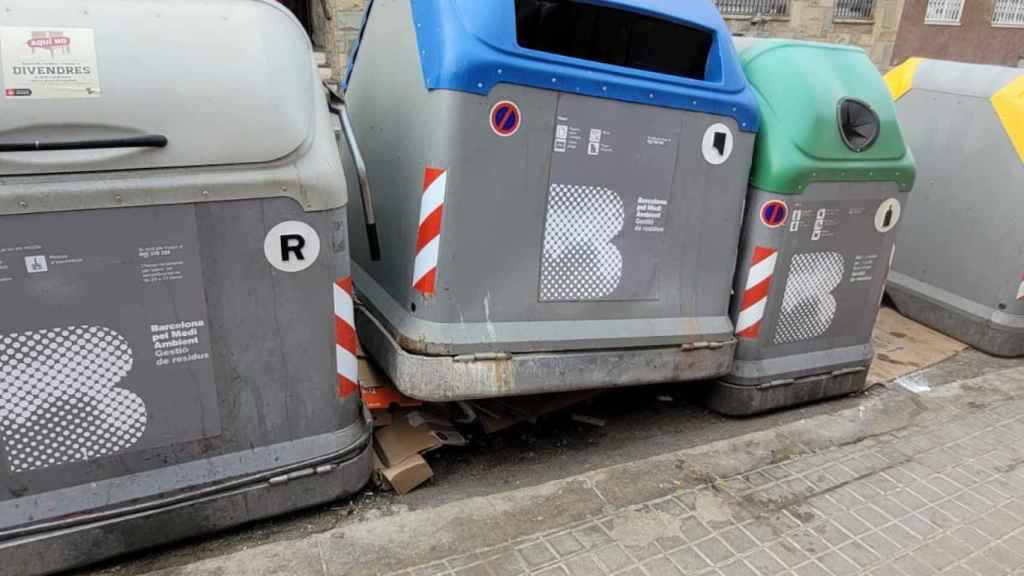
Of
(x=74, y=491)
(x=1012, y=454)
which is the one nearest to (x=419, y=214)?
(x=74, y=491)

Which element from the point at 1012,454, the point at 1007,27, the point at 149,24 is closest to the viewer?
the point at 149,24

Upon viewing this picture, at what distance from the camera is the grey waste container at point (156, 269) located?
1913mm

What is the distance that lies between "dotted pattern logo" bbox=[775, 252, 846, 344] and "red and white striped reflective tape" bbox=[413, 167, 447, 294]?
1.86 meters

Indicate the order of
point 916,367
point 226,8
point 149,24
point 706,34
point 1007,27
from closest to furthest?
1. point 149,24
2. point 226,8
3. point 706,34
4. point 916,367
5. point 1007,27

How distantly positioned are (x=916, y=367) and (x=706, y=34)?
2.80m

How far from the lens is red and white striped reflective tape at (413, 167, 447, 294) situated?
252 centimetres

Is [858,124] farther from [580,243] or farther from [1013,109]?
[1013,109]

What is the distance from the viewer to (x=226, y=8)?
221 centimetres

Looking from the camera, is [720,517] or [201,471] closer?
[201,471]

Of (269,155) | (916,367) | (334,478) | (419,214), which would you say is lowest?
(916,367)

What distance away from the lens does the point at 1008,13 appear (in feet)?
61.3

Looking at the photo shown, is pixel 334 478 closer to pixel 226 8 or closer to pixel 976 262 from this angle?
pixel 226 8

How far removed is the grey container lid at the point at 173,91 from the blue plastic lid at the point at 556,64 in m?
0.52

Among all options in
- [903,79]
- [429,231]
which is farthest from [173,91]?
[903,79]
